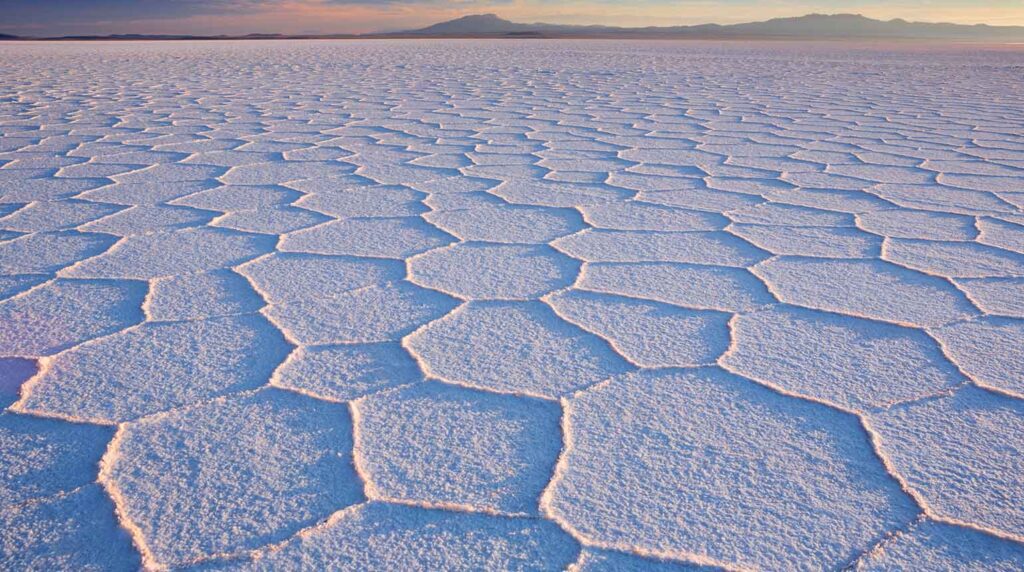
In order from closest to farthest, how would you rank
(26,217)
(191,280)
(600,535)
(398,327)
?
(600,535) → (398,327) → (191,280) → (26,217)

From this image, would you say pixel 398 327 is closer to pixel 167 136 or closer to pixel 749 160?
pixel 749 160

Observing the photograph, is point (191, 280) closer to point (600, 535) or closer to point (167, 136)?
point (600, 535)

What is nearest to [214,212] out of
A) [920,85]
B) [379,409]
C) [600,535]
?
[379,409]

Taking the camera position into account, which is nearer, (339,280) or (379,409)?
(379,409)

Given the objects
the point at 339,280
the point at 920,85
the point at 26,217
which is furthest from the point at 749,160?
the point at 920,85

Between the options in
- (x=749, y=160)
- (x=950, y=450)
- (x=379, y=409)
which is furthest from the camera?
(x=749, y=160)

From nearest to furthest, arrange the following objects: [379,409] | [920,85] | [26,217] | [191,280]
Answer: [379,409] → [191,280] → [26,217] → [920,85]
